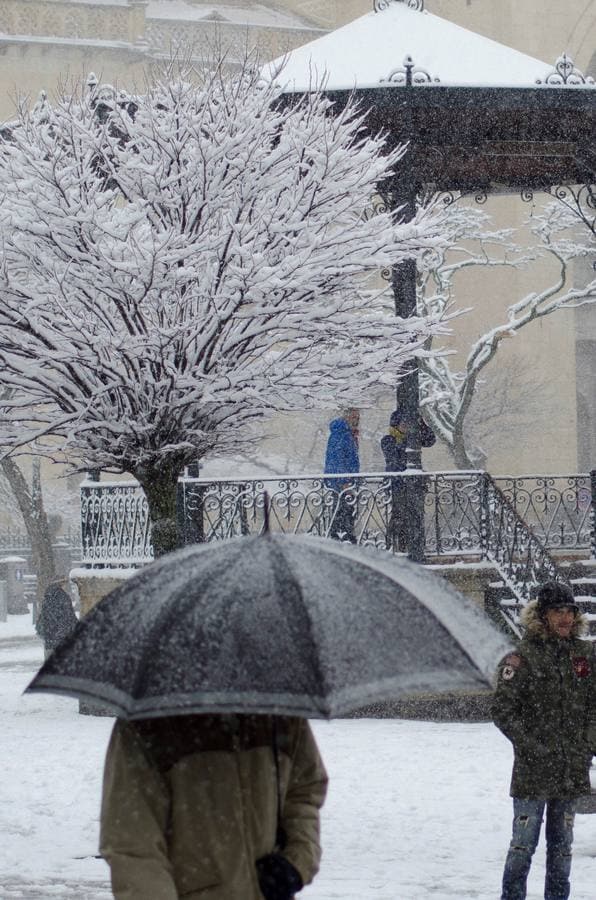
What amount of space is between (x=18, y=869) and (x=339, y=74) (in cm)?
879

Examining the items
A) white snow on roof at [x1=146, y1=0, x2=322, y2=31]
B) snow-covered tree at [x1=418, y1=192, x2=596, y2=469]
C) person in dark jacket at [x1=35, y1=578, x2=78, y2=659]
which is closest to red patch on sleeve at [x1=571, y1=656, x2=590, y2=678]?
person in dark jacket at [x1=35, y1=578, x2=78, y2=659]

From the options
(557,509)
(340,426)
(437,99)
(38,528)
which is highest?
(437,99)

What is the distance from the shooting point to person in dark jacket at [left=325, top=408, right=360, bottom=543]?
50.5 feet

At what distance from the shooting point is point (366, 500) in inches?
606

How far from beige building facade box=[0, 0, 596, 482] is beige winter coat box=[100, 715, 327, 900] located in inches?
1266

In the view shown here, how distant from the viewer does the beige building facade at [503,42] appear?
41031 mm

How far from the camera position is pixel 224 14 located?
49562 mm

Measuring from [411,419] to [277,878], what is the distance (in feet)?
38.4

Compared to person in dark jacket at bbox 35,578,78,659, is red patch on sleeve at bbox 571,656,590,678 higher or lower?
higher

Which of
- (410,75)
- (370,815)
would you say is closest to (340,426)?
(410,75)

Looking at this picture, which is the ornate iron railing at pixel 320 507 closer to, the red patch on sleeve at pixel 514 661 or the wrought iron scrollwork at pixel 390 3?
the wrought iron scrollwork at pixel 390 3

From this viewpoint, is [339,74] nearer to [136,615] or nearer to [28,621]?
[136,615]

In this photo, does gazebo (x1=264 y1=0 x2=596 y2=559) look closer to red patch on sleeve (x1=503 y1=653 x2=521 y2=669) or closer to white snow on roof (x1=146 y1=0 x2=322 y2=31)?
red patch on sleeve (x1=503 y1=653 x2=521 y2=669)

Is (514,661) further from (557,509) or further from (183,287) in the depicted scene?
(557,509)
